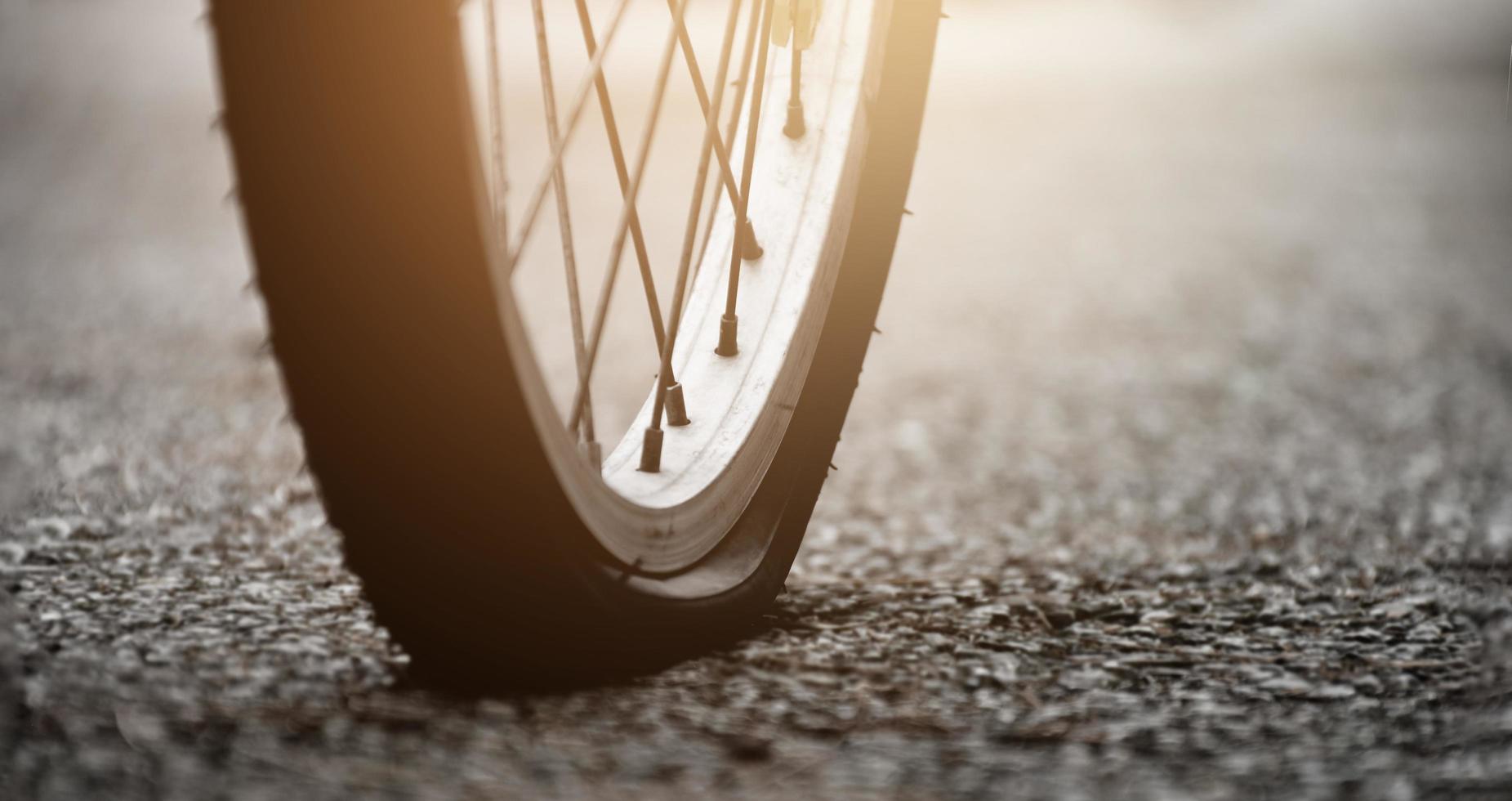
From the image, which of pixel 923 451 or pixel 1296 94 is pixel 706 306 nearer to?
pixel 923 451

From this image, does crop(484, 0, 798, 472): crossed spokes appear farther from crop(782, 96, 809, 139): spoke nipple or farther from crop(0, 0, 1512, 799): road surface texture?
crop(0, 0, 1512, 799): road surface texture

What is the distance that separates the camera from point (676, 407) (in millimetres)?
1188

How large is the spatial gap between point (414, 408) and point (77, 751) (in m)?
0.29

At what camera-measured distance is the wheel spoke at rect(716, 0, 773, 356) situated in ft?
3.75

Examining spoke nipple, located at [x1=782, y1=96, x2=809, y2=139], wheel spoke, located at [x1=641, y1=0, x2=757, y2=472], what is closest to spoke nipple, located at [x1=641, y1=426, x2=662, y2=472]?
wheel spoke, located at [x1=641, y1=0, x2=757, y2=472]

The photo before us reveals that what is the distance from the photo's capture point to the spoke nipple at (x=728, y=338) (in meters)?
1.23

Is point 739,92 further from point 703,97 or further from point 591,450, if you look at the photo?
point 591,450

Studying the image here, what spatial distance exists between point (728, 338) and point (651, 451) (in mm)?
149

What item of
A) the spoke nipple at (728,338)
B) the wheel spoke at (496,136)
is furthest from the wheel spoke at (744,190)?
the wheel spoke at (496,136)

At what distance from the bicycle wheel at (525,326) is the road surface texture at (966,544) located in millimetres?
78

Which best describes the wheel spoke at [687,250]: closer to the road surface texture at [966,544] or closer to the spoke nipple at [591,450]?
the spoke nipple at [591,450]

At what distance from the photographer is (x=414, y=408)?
81 centimetres

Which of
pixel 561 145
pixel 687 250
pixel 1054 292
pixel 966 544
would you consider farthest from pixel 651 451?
pixel 1054 292

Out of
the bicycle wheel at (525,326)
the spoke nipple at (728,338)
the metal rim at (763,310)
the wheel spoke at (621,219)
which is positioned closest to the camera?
the bicycle wheel at (525,326)
